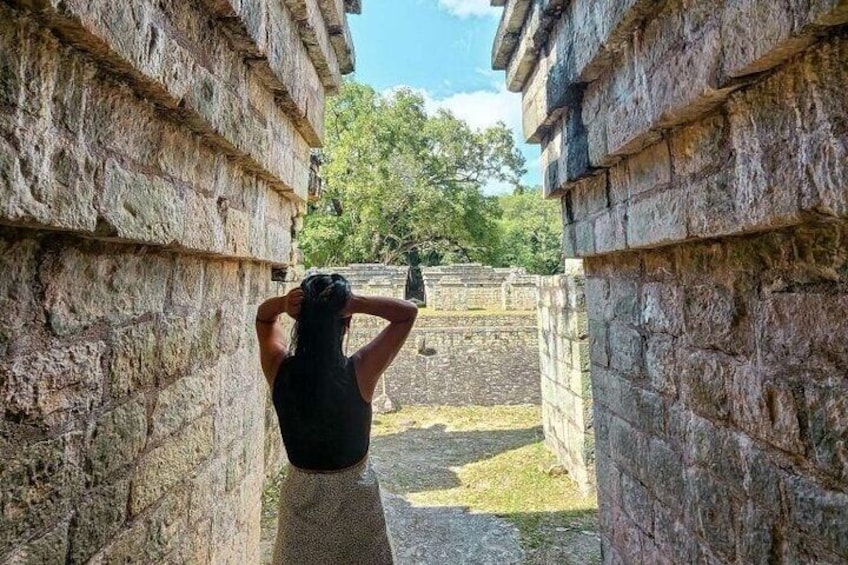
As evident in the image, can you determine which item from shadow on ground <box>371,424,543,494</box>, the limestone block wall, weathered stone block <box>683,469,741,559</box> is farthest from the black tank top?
the limestone block wall

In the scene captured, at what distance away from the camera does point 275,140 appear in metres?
2.68

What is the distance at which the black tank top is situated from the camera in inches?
72.2

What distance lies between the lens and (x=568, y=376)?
6.27 m

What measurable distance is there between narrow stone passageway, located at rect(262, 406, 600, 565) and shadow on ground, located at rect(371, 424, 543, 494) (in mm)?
13

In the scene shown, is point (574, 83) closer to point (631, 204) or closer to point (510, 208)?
point (631, 204)

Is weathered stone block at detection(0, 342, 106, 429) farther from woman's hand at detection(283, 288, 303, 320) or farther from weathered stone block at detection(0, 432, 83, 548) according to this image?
woman's hand at detection(283, 288, 303, 320)

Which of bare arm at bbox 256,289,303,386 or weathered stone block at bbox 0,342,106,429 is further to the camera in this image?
bare arm at bbox 256,289,303,386

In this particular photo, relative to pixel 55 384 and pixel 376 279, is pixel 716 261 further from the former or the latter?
pixel 376 279

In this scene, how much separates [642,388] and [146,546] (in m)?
2.01

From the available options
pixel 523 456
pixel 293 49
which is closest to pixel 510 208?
pixel 523 456

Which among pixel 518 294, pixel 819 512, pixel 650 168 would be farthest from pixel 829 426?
pixel 518 294

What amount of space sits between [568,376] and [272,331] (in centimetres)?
487

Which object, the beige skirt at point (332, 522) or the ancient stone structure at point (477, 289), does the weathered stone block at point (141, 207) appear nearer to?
the beige skirt at point (332, 522)

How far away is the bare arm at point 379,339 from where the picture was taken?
191 centimetres
